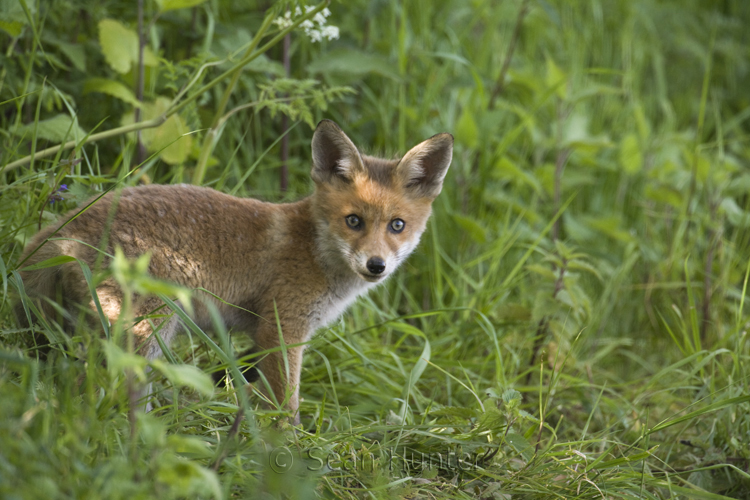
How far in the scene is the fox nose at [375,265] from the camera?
3145 mm

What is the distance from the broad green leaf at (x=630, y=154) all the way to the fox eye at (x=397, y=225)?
299 cm

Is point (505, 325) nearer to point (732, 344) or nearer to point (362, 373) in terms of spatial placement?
point (362, 373)

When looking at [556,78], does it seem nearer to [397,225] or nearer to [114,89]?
[397,225]

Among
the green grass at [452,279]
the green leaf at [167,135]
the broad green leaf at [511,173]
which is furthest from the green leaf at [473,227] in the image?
the green leaf at [167,135]

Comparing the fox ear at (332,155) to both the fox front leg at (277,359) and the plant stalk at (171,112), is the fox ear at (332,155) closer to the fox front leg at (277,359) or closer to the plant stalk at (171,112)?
the plant stalk at (171,112)

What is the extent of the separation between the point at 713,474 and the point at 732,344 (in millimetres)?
1449

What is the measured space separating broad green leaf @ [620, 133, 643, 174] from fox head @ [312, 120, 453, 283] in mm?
2662

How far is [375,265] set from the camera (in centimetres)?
314

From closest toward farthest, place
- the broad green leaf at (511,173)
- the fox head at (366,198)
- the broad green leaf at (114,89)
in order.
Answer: the fox head at (366,198) → the broad green leaf at (114,89) → the broad green leaf at (511,173)

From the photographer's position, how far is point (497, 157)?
489cm

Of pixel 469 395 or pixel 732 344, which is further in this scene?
pixel 732 344

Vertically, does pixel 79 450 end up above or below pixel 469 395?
above

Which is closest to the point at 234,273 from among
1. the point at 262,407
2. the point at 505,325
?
the point at 262,407

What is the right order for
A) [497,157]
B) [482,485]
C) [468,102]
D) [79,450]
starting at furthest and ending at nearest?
[468,102]
[497,157]
[482,485]
[79,450]
